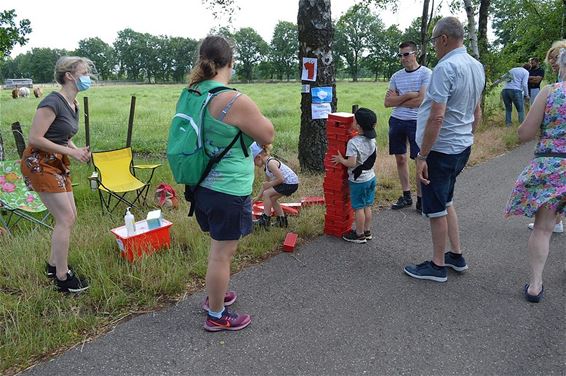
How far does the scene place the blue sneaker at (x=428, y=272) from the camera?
3.53m

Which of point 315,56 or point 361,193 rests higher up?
point 315,56

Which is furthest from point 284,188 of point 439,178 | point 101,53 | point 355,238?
point 101,53

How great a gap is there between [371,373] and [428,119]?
6.00 feet

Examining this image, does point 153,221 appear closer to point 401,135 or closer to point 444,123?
point 444,123

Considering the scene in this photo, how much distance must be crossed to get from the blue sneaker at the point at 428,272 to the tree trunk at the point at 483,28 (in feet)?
32.6

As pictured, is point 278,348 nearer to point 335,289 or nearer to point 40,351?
point 335,289

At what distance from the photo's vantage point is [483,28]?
1198 centimetres

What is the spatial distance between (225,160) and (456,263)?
2304mm

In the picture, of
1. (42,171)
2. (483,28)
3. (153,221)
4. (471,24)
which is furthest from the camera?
(483,28)

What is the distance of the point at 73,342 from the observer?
2740 mm

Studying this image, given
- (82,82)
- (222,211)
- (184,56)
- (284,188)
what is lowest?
(284,188)

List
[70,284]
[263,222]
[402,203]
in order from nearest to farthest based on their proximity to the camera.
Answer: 1. [70,284]
2. [263,222]
3. [402,203]

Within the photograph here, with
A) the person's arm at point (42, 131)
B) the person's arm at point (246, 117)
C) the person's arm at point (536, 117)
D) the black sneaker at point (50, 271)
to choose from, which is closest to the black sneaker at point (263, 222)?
the black sneaker at point (50, 271)

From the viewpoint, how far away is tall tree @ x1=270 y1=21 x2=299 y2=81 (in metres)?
93.9
